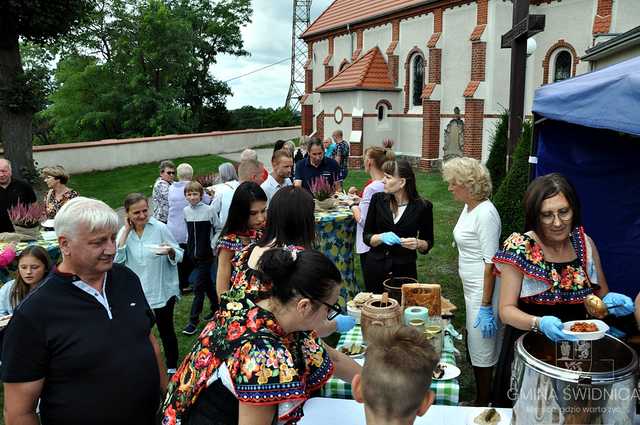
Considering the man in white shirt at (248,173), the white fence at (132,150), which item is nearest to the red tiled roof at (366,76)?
the white fence at (132,150)

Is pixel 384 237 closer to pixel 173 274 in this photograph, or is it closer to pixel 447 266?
pixel 173 274

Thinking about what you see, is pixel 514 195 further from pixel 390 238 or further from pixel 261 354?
pixel 261 354

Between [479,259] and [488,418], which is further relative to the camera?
[479,259]

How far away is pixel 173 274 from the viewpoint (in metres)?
4.54

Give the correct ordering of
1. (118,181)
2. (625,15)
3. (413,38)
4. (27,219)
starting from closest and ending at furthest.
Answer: (27,219) < (625,15) < (118,181) < (413,38)

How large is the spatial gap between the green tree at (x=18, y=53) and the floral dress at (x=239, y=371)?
13394 mm

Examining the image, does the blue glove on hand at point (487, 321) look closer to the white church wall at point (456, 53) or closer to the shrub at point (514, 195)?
the shrub at point (514, 195)

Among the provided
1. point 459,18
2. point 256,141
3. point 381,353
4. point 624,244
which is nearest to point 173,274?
point 381,353

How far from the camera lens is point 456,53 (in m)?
20.1

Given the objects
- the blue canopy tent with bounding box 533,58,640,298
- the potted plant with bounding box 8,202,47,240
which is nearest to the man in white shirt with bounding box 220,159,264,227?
the potted plant with bounding box 8,202,47,240

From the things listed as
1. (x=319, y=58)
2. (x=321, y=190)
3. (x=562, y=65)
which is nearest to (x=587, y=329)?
(x=321, y=190)

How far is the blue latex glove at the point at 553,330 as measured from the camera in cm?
208

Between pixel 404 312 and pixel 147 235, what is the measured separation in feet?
8.66

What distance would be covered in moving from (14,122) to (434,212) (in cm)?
1192
